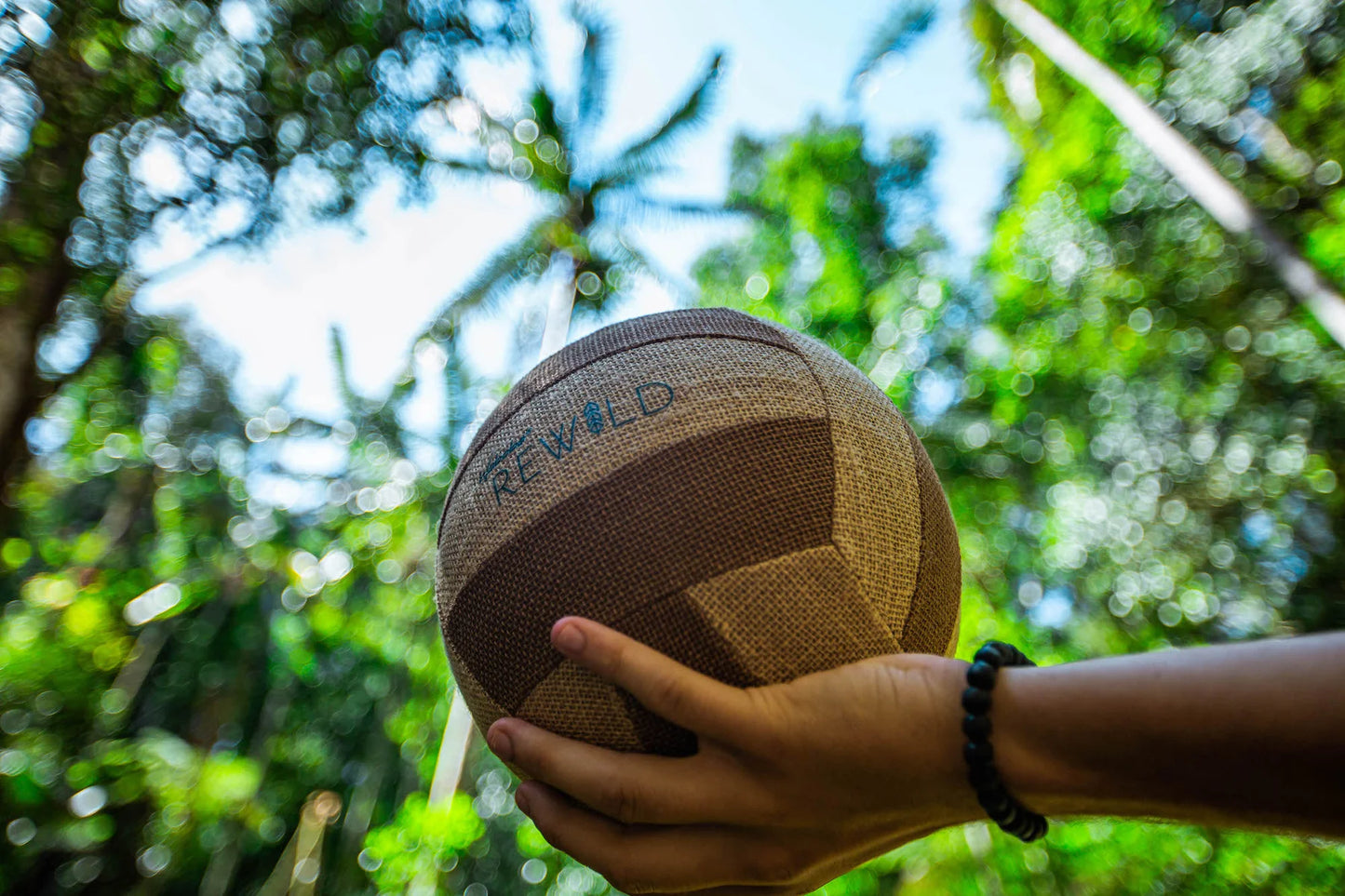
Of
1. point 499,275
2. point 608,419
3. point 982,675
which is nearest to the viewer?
point 982,675

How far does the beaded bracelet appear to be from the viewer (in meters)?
1.00

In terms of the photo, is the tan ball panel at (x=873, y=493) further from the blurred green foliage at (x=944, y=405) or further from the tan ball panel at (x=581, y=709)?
the blurred green foliage at (x=944, y=405)

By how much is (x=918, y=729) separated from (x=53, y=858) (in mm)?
28994

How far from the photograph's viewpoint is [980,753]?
0.99 meters

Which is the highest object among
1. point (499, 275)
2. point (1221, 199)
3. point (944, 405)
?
point (499, 275)

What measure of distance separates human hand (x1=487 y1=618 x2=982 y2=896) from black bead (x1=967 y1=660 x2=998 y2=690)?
0.07ft

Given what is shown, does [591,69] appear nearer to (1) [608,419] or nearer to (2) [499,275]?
A: (2) [499,275]

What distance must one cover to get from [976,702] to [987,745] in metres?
0.06

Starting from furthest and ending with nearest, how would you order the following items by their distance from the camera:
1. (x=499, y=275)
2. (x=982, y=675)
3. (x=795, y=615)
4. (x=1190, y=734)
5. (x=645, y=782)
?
(x=499, y=275), (x=795, y=615), (x=645, y=782), (x=982, y=675), (x=1190, y=734)

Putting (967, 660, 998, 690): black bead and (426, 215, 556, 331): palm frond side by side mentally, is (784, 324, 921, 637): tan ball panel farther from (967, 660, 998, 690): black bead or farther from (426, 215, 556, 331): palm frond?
(426, 215, 556, 331): palm frond

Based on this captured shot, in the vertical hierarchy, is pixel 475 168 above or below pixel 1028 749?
above

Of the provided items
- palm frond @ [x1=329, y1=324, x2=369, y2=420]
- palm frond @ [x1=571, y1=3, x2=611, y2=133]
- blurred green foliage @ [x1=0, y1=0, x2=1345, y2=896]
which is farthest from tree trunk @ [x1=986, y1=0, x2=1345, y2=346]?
palm frond @ [x1=329, y1=324, x2=369, y2=420]

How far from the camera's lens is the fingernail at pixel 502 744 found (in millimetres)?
1379

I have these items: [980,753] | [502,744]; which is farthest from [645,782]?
[980,753]
